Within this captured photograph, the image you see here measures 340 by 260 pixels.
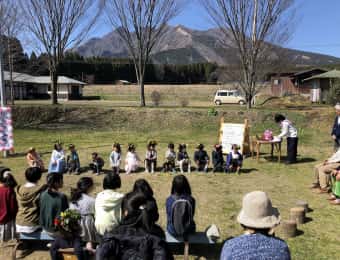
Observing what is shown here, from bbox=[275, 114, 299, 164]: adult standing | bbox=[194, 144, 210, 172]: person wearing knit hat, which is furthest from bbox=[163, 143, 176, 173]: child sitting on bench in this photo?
bbox=[275, 114, 299, 164]: adult standing

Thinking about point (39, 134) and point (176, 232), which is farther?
point (39, 134)

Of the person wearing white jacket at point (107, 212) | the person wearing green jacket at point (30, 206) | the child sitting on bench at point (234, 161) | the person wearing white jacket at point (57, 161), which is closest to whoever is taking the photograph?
the person wearing white jacket at point (107, 212)

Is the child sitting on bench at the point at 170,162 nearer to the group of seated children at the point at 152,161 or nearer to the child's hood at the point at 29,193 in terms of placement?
the group of seated children at the point at 152,161

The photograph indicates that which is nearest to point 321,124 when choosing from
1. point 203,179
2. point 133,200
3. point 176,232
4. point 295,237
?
point 203,179

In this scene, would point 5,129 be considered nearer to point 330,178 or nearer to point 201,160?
point 201,160

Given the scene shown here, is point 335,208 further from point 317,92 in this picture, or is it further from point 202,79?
point 202,79

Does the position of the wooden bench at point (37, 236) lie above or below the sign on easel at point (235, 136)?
below

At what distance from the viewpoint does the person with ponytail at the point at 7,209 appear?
171 inches

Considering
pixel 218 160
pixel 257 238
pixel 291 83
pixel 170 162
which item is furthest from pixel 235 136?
pixel 291 83

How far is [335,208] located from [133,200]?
4762 mm

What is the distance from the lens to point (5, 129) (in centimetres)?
1056

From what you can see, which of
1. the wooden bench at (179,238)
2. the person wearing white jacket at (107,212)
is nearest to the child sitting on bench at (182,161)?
the wooden bench at (179,238)

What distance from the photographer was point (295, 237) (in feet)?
16.4

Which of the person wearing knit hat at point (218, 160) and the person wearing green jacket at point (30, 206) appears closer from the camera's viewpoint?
the person wearing green jacket at point (30, 206)
